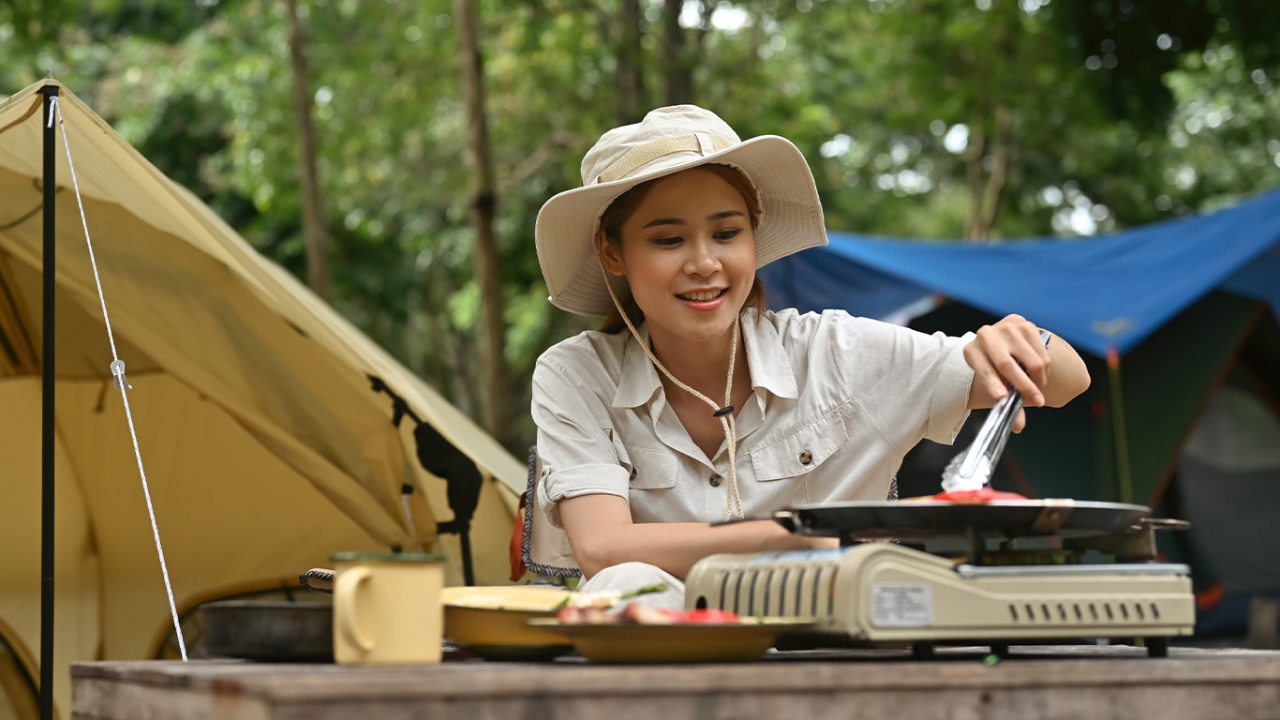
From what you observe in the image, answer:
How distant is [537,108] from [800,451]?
8.20 meters

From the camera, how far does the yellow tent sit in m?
2.85

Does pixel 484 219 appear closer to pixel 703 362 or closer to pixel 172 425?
pixel 172 425

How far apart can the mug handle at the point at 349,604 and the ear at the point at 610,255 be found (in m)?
1.06

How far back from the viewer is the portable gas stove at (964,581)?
1.16m

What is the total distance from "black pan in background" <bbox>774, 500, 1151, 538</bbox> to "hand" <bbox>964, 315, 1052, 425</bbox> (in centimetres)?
30

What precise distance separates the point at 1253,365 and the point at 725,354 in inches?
208

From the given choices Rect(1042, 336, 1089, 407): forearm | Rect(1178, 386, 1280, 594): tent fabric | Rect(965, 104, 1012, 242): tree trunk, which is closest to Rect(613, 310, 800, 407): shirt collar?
Rect(1042, 336, 1089, 407): forearm

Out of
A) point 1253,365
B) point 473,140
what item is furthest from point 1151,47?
point 473,140

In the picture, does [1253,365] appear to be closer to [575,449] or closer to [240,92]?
[575,449]

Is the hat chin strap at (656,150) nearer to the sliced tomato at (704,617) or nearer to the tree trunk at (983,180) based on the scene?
the sliced tomato at (704,617)

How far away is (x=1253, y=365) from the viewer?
6.57m

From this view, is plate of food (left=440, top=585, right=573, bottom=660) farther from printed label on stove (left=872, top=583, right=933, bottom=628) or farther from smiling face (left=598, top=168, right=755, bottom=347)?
smiling face (left=598, top=168, right=755, bottom=347)

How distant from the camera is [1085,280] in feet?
21.1

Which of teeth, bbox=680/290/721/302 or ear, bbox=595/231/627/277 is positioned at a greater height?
ear, bbox=595/231/627/277
